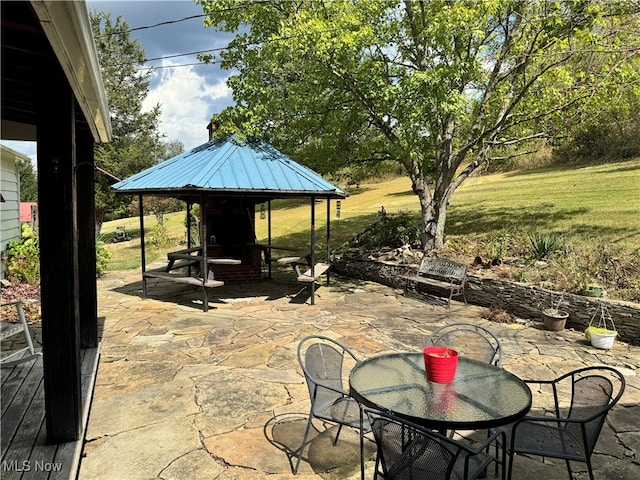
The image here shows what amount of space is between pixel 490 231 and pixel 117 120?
70.0ft

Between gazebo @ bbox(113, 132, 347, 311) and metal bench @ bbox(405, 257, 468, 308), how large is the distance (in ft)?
7.34

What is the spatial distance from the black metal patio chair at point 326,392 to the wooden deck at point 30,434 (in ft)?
5.59

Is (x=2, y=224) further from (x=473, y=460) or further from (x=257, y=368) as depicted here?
(x=473, y=460)

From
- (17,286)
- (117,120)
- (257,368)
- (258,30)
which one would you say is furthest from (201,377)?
(117,120)

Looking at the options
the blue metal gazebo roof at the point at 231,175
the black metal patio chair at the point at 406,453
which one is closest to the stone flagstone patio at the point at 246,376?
the black metal patio chair at the point at 406,453

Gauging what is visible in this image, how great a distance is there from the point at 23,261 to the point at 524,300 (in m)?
11.0

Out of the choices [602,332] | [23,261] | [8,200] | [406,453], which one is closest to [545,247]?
[602,332]

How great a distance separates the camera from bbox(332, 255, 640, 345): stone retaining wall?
633 cm

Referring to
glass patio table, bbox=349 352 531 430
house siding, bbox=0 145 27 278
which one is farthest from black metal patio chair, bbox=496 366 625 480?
house siding, bbox=0 145 27 278

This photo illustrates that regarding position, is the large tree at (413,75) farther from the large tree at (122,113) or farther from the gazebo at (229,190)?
the large tree at (122,113)

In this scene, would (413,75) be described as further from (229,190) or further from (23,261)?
(23,261)

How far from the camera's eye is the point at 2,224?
985 centimetres

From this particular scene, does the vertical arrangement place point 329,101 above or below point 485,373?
above

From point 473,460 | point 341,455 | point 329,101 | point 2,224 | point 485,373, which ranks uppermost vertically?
point 329,101
